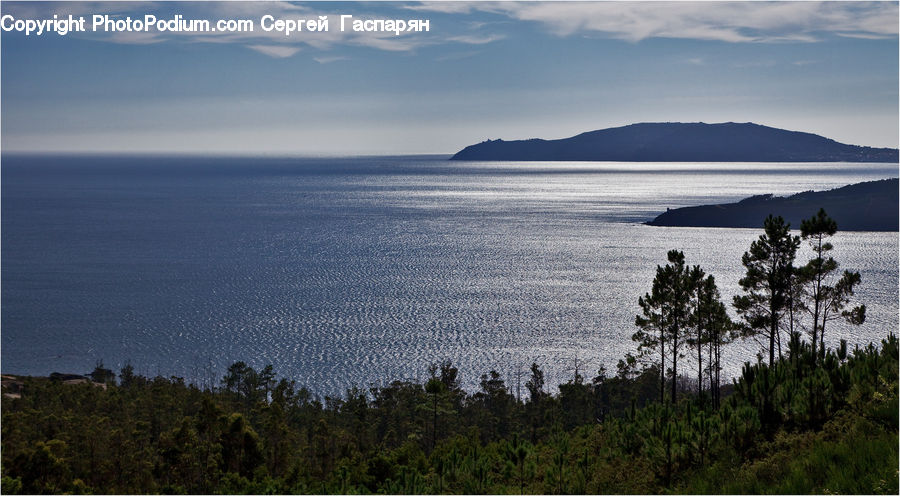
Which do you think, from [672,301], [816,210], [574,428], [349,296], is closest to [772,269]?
[672,301]

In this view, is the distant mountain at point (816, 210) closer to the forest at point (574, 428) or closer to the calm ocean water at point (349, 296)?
the calm ocean water at point (349, 296)

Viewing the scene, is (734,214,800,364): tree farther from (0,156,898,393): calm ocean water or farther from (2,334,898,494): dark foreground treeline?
(0,156,898,393): calm ocean water

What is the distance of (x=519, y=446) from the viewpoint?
19.2 meters

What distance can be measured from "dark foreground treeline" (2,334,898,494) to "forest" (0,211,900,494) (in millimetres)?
65

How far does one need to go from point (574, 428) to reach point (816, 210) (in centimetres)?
13944

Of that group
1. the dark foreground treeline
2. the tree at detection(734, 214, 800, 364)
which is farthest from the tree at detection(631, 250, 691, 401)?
the dark foreground treeline

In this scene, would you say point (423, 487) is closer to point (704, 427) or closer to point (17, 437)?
point (704, 427)

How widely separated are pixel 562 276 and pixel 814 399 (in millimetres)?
95952

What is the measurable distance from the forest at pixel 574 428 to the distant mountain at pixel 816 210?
10536 cm

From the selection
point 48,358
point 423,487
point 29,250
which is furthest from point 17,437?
point 29,250

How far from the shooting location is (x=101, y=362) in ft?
241

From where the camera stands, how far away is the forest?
15.8 metres

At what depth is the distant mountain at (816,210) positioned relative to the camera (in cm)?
15362

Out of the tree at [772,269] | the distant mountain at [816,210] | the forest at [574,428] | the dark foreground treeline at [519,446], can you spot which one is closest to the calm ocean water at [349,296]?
the forest at [574,428]
